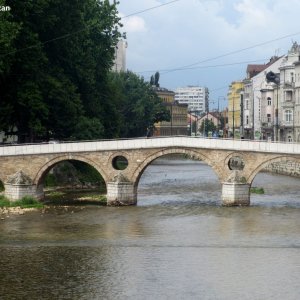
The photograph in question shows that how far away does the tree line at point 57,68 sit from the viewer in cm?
5256

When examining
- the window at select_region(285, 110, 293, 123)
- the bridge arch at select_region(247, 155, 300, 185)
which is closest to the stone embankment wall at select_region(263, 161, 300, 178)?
the window at select_region(285, 110, 293, 123)

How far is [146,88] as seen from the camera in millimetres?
105250

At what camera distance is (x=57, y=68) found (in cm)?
5869

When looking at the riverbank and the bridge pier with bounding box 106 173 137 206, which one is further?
the bridge pier with bounding box 106 173 137 206

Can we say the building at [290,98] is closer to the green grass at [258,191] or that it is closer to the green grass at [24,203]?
the green grass at [258,191]

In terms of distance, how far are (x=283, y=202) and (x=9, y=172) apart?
18584 millimetres

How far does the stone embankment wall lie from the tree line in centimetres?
1841

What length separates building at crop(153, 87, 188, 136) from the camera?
6599 inches

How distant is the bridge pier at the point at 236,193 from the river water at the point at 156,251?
0.94m

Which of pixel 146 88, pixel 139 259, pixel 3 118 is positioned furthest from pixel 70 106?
pixel 146 88

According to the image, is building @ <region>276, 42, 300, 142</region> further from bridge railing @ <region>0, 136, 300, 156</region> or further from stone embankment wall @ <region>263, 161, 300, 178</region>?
bridge railing @ <region>0, 136, 300, 156</region>

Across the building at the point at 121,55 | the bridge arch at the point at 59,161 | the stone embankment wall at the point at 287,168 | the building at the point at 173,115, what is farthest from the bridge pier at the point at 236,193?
the building at the point at 173,115

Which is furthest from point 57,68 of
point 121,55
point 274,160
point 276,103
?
point 121,55

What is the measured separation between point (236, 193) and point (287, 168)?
30.6m
